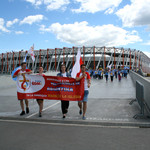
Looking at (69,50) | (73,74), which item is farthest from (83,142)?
(69,50)

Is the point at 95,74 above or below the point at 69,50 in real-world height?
below

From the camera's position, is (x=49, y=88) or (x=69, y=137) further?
(x=49, y=88)

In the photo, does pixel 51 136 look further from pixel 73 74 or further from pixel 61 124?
pixel 73 74

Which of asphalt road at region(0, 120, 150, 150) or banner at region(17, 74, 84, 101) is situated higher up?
banner at region(17, 74, 84, 101)

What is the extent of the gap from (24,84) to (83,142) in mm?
3476

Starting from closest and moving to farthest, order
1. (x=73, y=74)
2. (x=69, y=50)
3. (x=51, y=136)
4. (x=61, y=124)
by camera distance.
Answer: (x=51, y=136)
(x=61, y=124)
(x=73, y=74)
(x=69, y=50)

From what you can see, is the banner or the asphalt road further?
the banner

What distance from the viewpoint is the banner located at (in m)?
6.43

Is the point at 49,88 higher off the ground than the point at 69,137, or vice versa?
the point at 49,88

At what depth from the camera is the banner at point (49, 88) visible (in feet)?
21.1

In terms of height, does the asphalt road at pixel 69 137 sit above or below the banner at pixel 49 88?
below

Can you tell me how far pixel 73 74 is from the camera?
6.42m

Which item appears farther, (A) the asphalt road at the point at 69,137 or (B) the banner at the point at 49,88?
(B) the banner at the point at 49,88

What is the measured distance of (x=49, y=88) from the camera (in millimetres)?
6727
